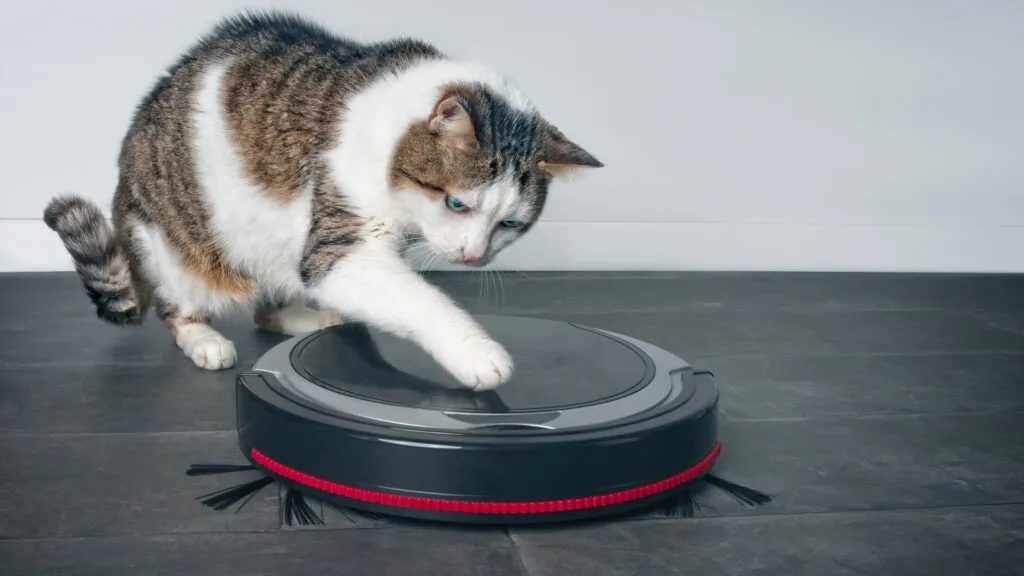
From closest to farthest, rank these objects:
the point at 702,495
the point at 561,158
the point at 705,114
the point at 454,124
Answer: the point at 702,495 < the point at 454,124 < the point at 561,158 < the point at 705,114

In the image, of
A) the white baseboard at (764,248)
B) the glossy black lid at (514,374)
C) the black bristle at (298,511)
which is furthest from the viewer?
the white baseboard at (764,248)

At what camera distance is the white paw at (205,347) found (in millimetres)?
2033

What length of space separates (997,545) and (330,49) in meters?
1.57

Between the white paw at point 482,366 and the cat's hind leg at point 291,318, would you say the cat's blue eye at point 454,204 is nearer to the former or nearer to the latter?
the white paw at point 482,366

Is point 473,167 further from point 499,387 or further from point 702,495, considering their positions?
point 702,495

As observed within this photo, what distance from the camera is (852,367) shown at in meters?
2.24

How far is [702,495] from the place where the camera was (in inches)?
55.7

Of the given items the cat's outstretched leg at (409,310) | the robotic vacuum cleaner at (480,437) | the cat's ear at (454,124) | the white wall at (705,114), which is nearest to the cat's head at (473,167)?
the cat's ear at (454,124)

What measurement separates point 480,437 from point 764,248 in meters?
2.40

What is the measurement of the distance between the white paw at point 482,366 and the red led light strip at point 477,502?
227mm

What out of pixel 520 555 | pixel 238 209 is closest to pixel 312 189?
pixel 238 209

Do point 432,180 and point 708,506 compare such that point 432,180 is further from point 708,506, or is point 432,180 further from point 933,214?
point 933,214

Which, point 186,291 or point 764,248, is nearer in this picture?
point 186,291

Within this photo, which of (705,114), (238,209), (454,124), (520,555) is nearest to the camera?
(520,555)
